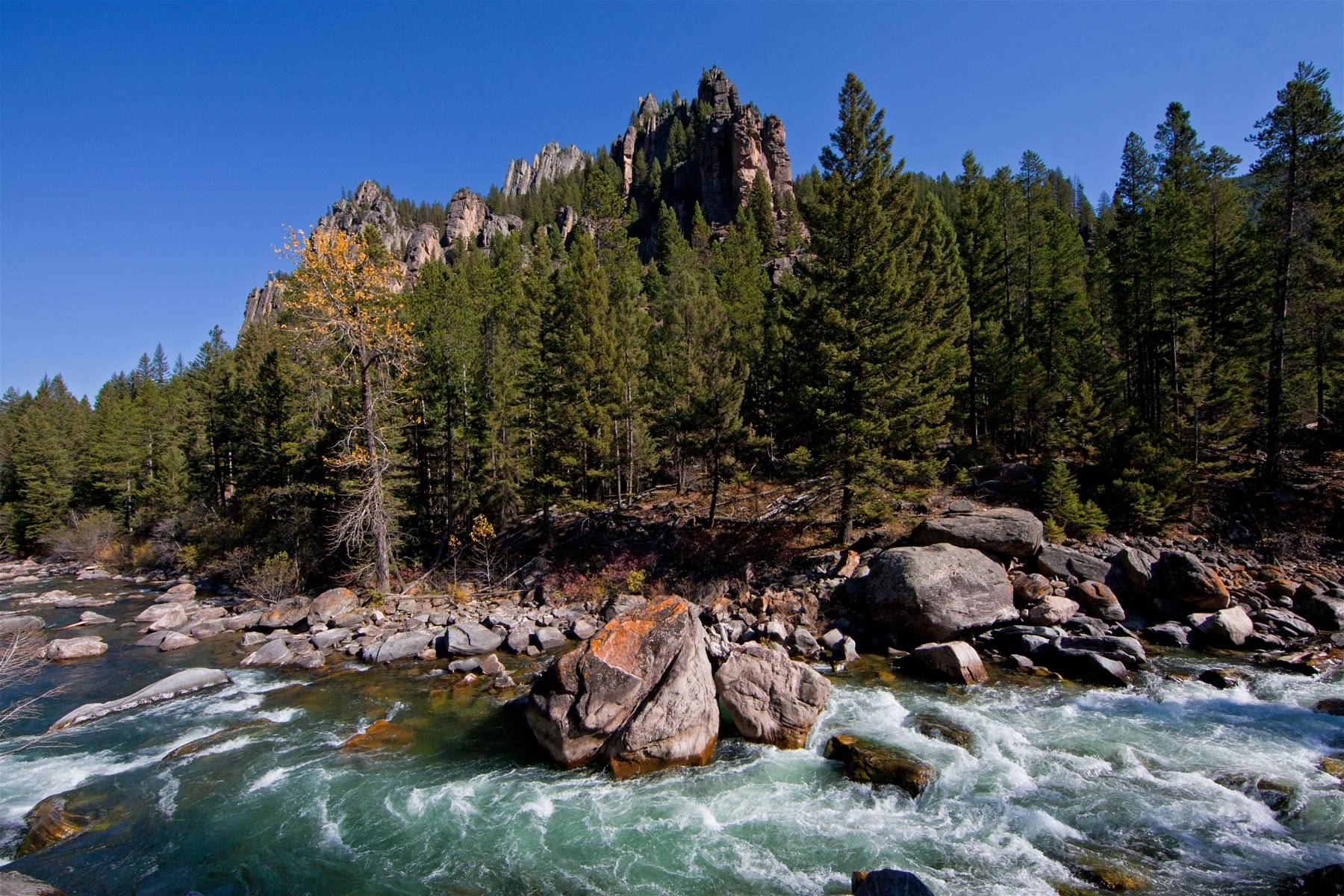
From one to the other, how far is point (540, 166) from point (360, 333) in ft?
619

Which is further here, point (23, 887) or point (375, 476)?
point (375, 476)

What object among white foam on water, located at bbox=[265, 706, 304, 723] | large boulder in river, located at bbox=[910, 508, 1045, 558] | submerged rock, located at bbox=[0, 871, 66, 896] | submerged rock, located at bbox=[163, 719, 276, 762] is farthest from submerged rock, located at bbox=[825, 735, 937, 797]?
submerged rock, located at bbox=[163, 719, 276, 762]

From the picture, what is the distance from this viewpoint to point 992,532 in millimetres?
19078

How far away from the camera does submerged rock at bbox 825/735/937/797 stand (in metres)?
9.74

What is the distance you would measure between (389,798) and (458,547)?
19308 millimetres

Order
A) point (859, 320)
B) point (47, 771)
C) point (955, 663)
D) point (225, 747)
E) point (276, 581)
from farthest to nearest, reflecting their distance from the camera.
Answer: point (276, 581) < point (859, 320) < point (955, 663) < point (225, 747) < point (47, 771)

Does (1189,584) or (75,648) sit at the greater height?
(1189,584)

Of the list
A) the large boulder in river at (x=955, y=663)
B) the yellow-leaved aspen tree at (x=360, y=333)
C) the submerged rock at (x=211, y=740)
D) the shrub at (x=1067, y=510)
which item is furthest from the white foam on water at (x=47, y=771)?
the shrub at (x=1067, y=510)

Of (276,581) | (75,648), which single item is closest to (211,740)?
(75,648)

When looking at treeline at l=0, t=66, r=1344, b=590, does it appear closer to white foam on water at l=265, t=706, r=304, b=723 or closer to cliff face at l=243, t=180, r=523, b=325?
white foam on water at l=265, t=706, r=304, b=723

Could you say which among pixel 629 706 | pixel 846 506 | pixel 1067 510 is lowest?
pixel 629 706

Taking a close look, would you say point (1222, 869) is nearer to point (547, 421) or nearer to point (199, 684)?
point (199, 684)

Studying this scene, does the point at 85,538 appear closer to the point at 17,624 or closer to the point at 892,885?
the point at 17,624

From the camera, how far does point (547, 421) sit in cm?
2684
